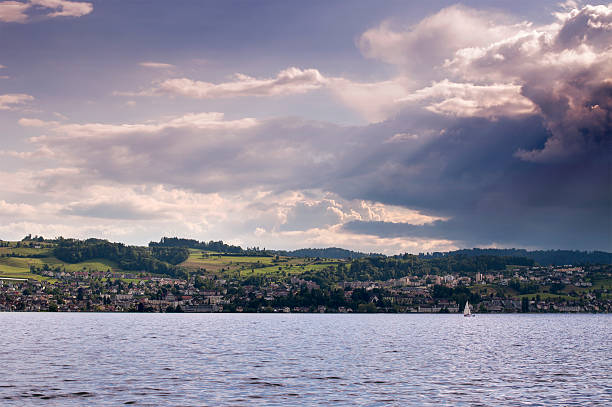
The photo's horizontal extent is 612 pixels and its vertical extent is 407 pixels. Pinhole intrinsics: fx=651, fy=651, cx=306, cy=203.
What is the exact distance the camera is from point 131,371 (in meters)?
74.1

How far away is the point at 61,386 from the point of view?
61.2 meters

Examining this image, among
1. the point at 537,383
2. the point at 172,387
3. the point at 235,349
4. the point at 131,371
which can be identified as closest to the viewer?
the point at 172,387

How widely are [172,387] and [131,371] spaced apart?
14976mm

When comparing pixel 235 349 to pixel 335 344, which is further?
pixel 335 344

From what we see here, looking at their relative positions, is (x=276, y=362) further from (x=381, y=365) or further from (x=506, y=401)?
(x=506, y=401)

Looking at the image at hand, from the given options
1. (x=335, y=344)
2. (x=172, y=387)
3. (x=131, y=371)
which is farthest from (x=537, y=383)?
(x=335, y=344)

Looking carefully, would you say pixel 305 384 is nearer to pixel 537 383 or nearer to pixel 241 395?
pixel 241 395

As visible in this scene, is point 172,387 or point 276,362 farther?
point 276,362

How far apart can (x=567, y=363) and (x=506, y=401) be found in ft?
129

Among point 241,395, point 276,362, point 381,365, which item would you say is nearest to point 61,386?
point 241,395

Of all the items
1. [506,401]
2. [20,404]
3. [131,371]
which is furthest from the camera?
[131,371]

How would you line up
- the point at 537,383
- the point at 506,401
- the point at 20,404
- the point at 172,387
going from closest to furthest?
the point at 20,404, the point at 506,401, the point at 172,387, the point at 537,383

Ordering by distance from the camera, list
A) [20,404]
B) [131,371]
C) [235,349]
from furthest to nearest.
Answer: [235,349] < [131,371] < [20,404]

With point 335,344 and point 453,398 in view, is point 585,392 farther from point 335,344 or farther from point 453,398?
point 335,344
